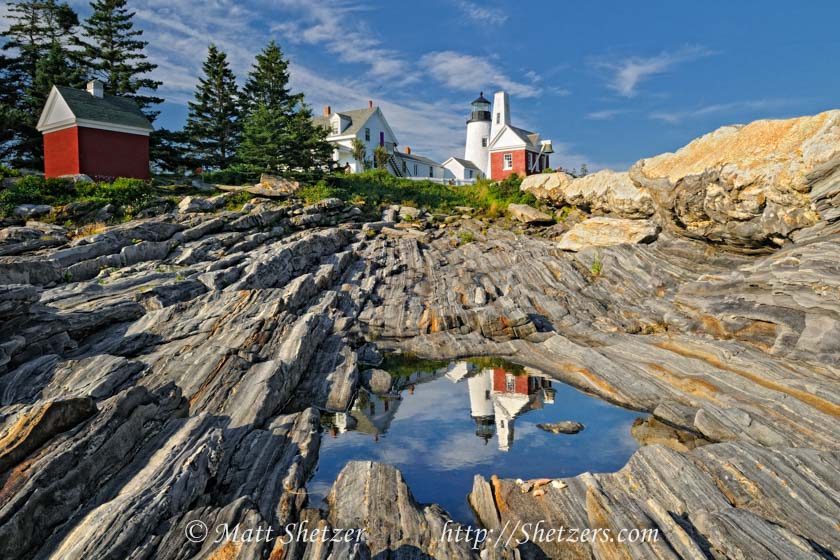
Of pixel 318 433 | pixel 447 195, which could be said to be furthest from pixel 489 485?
pixel 447 195

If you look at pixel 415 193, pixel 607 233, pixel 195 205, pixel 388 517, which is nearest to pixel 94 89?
pixel 195 205

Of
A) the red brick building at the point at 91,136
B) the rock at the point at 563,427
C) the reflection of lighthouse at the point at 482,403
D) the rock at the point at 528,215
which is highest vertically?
the red brick building at the point at 91,136

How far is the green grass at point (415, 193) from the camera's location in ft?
134

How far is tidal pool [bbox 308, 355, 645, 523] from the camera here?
1118 centimetres

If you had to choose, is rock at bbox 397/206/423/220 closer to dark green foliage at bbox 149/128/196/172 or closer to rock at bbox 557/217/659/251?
rock at bbox 557/217/659/251

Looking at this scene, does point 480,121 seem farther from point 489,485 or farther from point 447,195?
point 489,485

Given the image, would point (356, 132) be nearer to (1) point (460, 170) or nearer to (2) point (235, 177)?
(1) point (460, 170)

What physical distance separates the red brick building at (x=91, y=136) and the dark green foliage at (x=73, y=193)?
496 centimetres

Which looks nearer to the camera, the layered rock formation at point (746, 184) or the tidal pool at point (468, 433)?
the tidal pool at point (468, 433)

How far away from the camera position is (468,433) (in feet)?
44.8

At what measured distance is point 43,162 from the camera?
40.8 m

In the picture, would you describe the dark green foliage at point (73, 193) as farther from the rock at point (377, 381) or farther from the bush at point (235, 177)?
the rock at point (377, 381)

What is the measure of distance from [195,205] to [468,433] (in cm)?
2462

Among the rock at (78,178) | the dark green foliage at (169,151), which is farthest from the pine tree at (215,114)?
the rock at (78,178)
